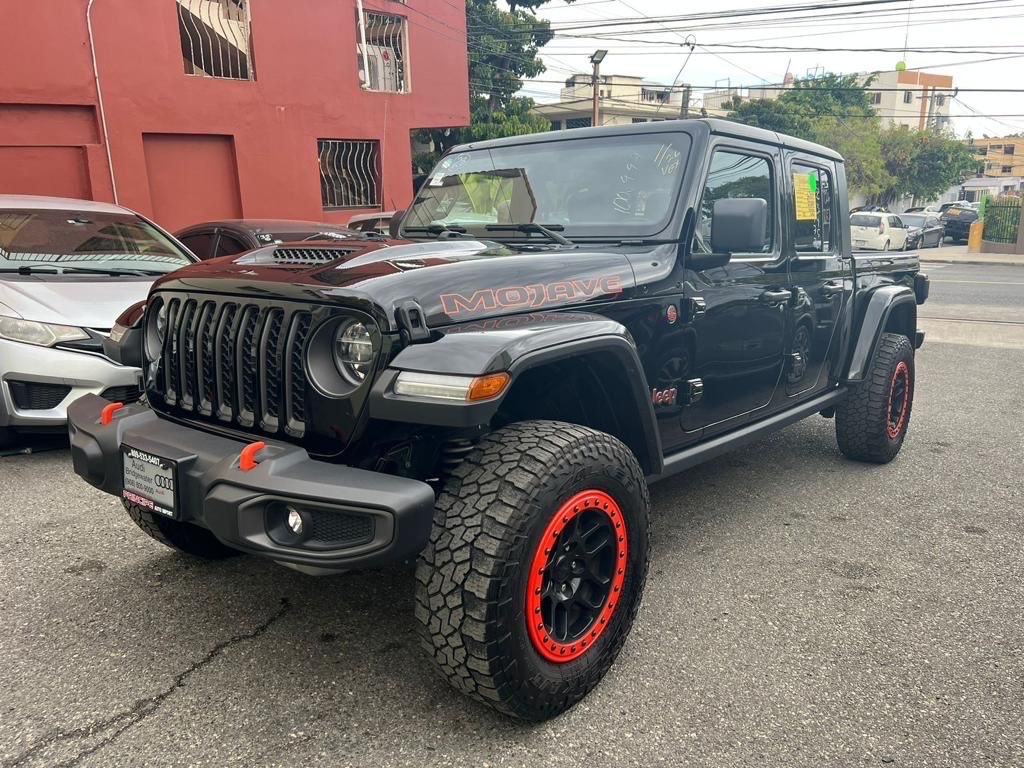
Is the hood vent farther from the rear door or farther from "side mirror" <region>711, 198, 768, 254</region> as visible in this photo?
the rear door

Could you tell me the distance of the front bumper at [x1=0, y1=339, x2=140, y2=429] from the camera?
14.4 feet

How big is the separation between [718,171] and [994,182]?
93589 millimetres

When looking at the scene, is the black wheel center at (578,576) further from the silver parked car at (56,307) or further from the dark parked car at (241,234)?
the dark parked car at (241,234)

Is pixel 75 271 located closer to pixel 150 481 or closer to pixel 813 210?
pixel 150 481

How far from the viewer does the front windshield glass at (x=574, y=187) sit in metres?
3.18

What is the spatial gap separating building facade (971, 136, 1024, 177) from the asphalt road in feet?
335

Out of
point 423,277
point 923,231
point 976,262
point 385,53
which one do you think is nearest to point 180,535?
point 423,277

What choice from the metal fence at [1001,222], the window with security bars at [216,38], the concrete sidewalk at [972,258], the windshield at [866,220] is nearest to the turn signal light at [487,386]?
the window with security bars at [216,38]

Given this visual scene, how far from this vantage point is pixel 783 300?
368cm

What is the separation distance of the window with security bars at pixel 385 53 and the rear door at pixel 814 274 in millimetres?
11153

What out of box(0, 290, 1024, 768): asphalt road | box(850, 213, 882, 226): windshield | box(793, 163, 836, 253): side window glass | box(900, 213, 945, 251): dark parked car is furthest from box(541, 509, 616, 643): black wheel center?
box(900, 213, 945, 251): dark parked car

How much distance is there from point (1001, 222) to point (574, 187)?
3049cm

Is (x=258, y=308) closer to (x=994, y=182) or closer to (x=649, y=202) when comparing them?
(x=649, y=202)

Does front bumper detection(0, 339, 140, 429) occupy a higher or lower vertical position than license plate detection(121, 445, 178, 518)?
lower
